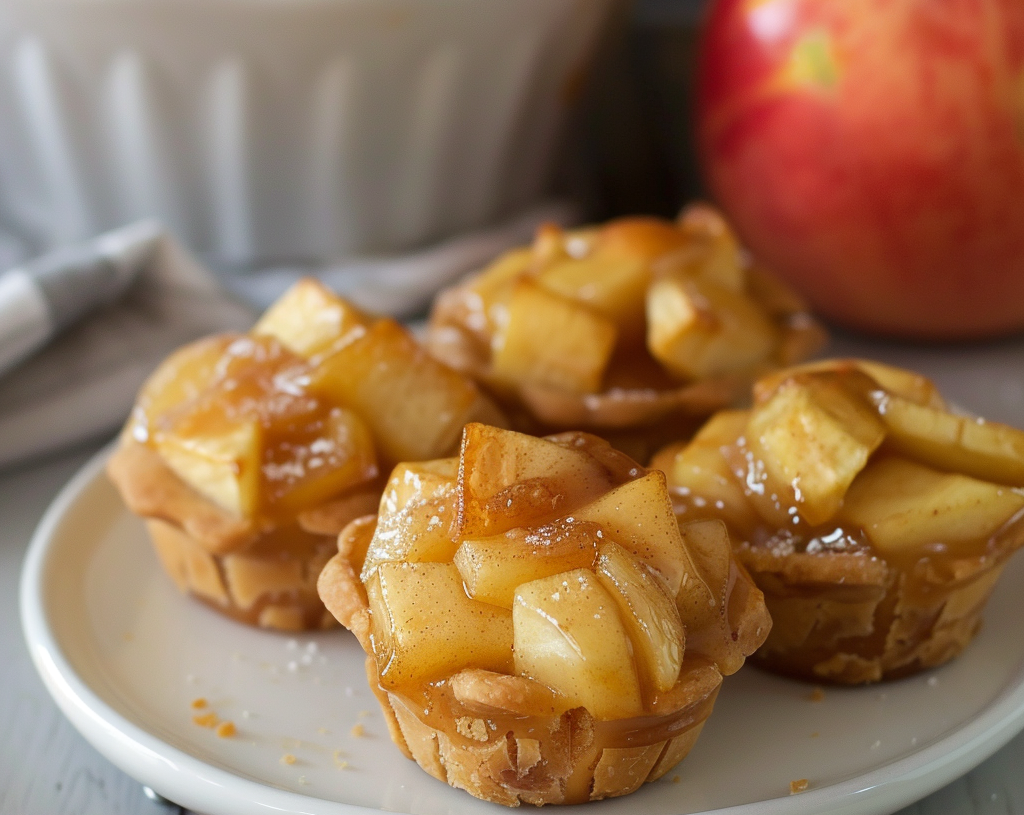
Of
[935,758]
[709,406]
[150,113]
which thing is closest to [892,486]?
[935,758]

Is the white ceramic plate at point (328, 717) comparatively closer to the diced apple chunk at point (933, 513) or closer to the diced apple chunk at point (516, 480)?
the diced apple chunk at point (933, 513)

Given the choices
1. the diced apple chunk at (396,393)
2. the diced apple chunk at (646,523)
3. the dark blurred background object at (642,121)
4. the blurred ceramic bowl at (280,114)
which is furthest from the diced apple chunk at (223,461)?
the dark blurred background object at (642,121)

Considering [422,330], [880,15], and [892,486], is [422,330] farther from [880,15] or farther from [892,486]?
[892,486]

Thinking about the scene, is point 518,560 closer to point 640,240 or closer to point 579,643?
point 579,643

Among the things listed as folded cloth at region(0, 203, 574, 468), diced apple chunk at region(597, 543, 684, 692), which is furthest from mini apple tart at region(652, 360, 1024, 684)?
folded cloth at region(0, 203, 574, 468)

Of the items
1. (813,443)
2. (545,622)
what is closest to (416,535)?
(545,622)

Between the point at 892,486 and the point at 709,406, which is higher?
the point at 892,486
